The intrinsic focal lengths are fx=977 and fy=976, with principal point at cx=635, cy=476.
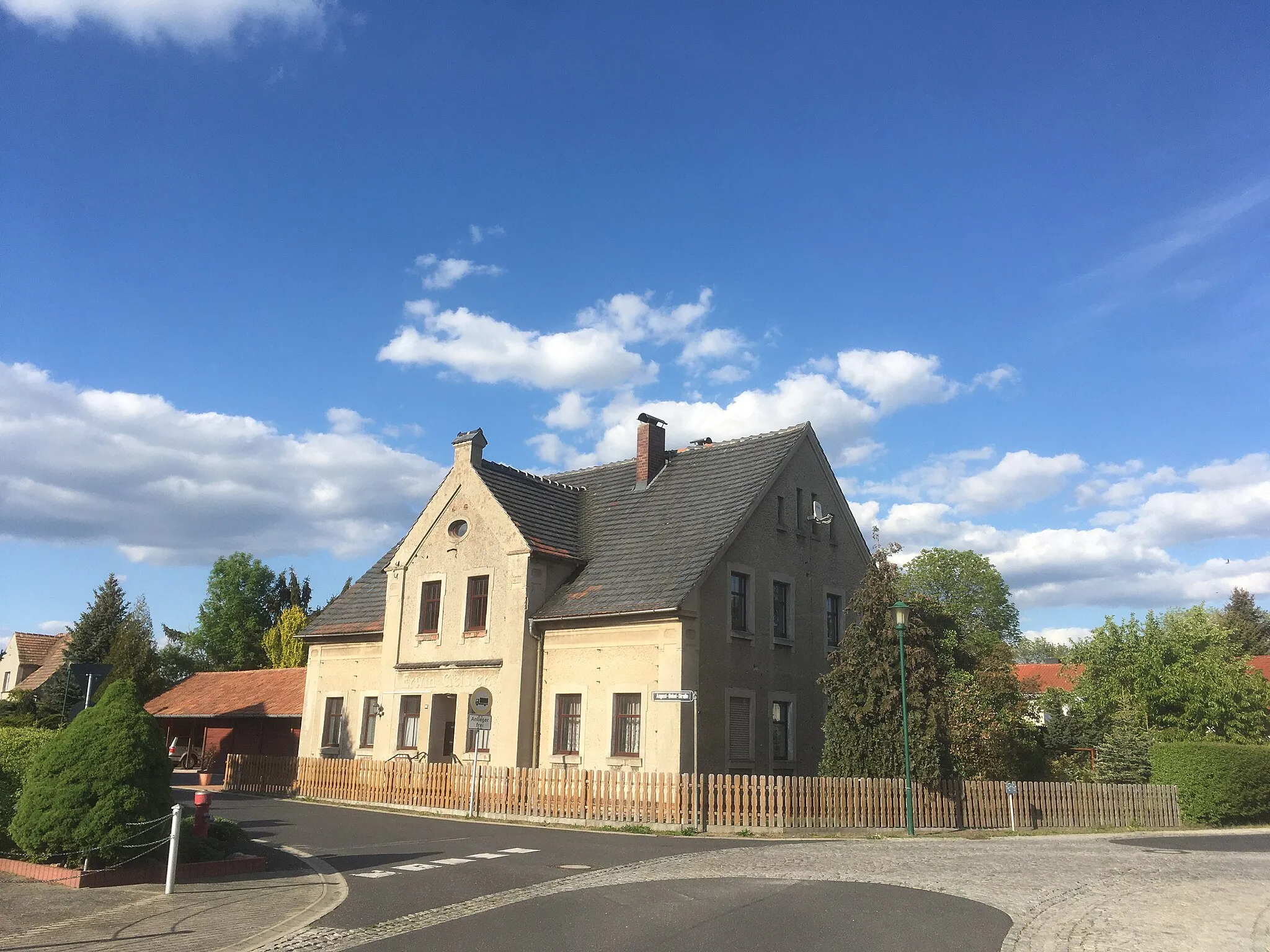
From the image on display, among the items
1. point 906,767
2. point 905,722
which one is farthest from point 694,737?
point 905,722

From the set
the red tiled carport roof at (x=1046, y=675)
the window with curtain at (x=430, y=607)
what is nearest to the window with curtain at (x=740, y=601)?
the window with curtain at (x=430, y=607)

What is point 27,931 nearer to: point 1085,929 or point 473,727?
point 1085,929

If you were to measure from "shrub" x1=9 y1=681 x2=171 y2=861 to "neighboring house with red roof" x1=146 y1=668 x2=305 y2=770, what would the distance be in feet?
81.2

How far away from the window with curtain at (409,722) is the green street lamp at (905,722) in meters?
14.8

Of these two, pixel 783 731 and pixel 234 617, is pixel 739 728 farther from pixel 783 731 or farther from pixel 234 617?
pixel 234 617

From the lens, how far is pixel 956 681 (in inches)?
→ 1137

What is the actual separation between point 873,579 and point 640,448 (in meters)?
10.8

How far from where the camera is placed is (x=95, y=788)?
1264 centimetres

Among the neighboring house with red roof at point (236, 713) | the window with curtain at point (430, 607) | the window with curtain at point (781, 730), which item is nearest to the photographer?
the window with curtain at point (781, 730)

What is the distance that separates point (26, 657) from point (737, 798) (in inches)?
2713

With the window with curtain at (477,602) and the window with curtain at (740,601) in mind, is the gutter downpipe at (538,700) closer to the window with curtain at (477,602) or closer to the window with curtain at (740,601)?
the window with curtain at (477,602)

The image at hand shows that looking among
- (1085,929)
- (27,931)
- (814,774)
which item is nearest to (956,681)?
(814,774)

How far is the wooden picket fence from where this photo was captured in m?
21.5

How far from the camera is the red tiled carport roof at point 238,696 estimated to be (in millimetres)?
38969
